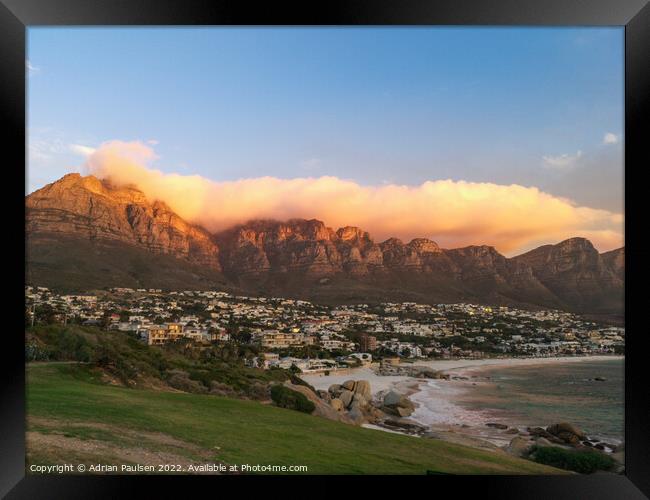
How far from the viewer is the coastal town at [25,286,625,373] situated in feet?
18.0

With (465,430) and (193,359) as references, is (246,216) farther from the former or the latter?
(465,430)

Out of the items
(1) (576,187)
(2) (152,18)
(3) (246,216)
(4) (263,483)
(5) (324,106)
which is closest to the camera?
(2) (152,18)

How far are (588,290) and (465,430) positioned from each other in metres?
2.28

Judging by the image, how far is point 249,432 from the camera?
4484mm

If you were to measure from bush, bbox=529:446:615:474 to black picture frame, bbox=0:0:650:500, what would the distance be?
0.75 meters

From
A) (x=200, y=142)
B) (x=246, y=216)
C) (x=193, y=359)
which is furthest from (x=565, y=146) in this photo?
(x=193, y=359)

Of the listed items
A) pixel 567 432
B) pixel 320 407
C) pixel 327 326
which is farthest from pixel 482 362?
pixel 320 407

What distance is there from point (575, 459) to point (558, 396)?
774 mm

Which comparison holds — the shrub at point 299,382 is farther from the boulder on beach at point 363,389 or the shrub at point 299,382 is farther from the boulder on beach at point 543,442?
the boulder on beach at point 543,442

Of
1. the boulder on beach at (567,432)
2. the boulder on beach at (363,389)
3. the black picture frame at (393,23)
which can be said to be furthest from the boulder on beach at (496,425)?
the boulder on beach at (363,389)

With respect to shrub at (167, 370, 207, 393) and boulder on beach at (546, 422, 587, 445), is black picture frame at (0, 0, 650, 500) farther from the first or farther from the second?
shrub at (167, 370, 207, 393)

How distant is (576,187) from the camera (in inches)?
191

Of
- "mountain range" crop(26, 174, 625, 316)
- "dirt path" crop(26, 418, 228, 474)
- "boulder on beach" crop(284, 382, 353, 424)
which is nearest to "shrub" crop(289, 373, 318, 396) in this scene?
"boulder on beach" crop(284, 382, 353, 424)

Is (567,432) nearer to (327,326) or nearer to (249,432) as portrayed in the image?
(327,326)
